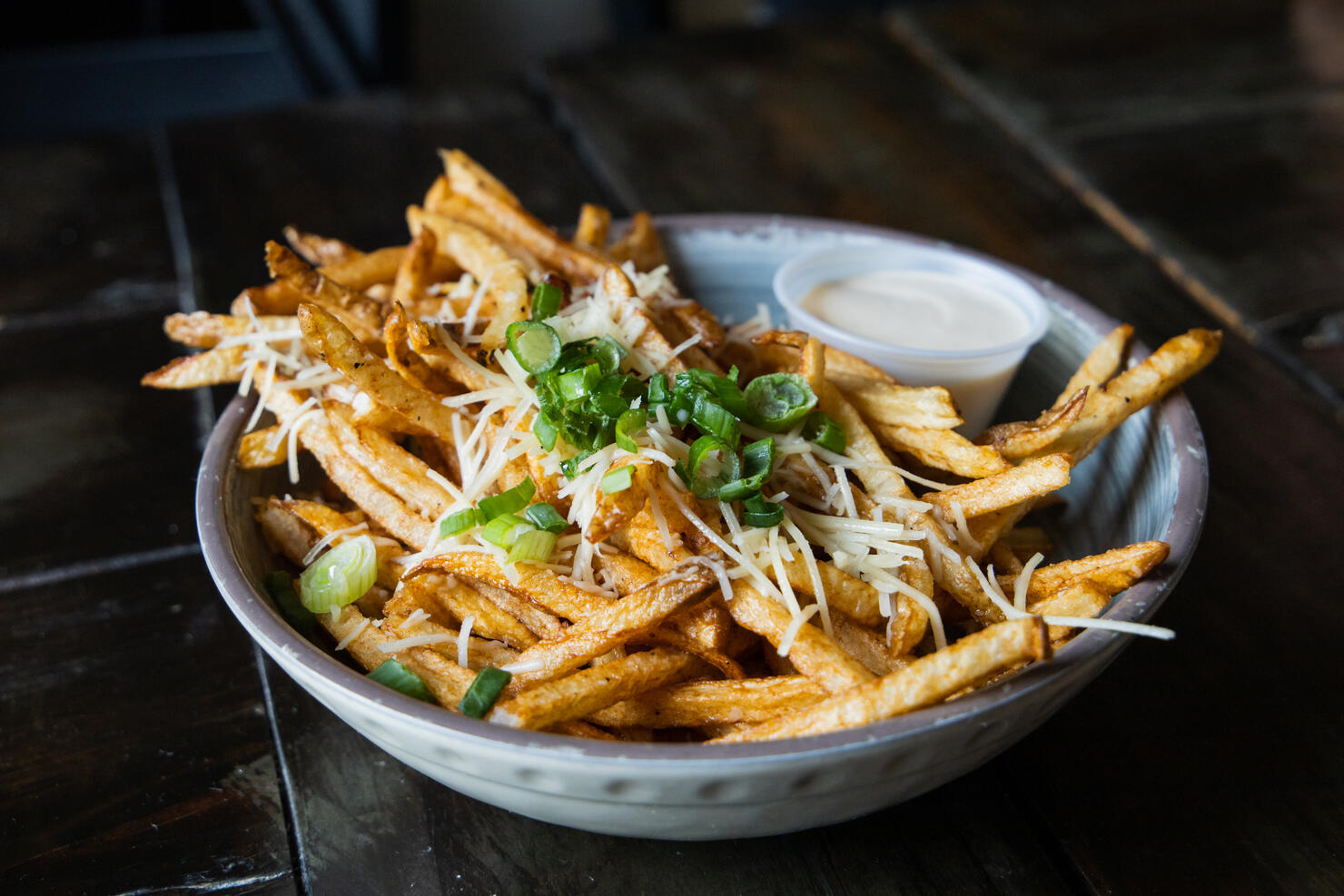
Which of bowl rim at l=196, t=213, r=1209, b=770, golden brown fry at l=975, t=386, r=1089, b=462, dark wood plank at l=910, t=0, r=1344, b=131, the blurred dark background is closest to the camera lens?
bowl rim at l=196, t=213, r=1209, b=770

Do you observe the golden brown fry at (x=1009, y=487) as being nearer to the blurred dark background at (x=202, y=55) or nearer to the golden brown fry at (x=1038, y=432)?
the golden brown fry at (x=1038, y=432)

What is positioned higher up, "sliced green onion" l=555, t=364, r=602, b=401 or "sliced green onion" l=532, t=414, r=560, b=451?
"sliced green onion" l=555, t=364, r=602, b=401

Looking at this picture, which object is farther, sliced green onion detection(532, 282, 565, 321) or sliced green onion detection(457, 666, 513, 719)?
sliced green onion detection(532, 282, 565, 321)

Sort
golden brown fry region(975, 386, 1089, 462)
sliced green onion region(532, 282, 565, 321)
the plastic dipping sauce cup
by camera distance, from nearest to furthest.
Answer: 1. golden brown fry region(975, 386, 1089, 462)
2. sliced green onion region(532, 282, 565, 321)
3. the plastic dipping sauce cup

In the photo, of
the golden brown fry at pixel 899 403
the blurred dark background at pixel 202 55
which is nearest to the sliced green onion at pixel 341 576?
the golden brown fry at pixel 899 403

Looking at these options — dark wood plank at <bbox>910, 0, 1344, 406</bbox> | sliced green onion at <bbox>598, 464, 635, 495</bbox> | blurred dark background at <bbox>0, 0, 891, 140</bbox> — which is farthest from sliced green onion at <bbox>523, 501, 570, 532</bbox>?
blurred dark background at <bbox>0, 0, 891, 140</bbox>

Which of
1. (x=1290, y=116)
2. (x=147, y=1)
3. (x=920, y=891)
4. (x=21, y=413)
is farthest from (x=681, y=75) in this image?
(x=147, y=1)

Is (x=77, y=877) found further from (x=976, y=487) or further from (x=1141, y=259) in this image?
(x=1141, y=259)

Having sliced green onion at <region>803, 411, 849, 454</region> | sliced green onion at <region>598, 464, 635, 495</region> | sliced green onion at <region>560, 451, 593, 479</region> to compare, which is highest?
sliced green onion at <region>598, 464, 635, 495</region>

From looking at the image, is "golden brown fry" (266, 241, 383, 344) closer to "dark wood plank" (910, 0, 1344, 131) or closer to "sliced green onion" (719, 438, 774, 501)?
"sliced green onion" (719, 438, 774, 501)
